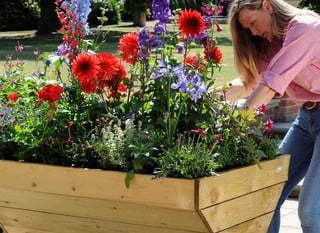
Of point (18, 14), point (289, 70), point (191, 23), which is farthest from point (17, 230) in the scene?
point (18, 14)

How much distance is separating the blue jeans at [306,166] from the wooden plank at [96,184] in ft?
2.59

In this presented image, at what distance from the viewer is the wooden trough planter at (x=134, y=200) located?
278 cm

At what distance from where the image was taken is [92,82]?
315 cm

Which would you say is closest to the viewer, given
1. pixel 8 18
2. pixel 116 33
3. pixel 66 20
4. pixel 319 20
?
pixel 319 20

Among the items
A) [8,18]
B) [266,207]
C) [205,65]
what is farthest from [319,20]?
[8,18]

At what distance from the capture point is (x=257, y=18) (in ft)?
10.8

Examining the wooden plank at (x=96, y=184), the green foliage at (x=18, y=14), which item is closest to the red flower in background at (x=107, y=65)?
the wooden plank at (x=96, y=184)

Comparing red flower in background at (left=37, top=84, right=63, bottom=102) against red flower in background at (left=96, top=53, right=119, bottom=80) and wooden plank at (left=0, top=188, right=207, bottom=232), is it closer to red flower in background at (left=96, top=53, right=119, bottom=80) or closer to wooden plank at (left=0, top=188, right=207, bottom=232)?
red flower in background at (left=96, top=53, right=119, bottom=80)

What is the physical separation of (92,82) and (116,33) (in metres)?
19.9

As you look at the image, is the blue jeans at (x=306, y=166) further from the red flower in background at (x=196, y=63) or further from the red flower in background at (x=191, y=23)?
the red flower in background at (x=191, y=23)

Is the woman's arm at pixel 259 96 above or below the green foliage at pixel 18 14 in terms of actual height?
above

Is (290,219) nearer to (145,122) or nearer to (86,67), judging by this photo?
(145,122)

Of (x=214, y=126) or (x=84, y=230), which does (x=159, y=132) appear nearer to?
(x=214, y=126)

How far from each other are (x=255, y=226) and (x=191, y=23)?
2.87 ft
